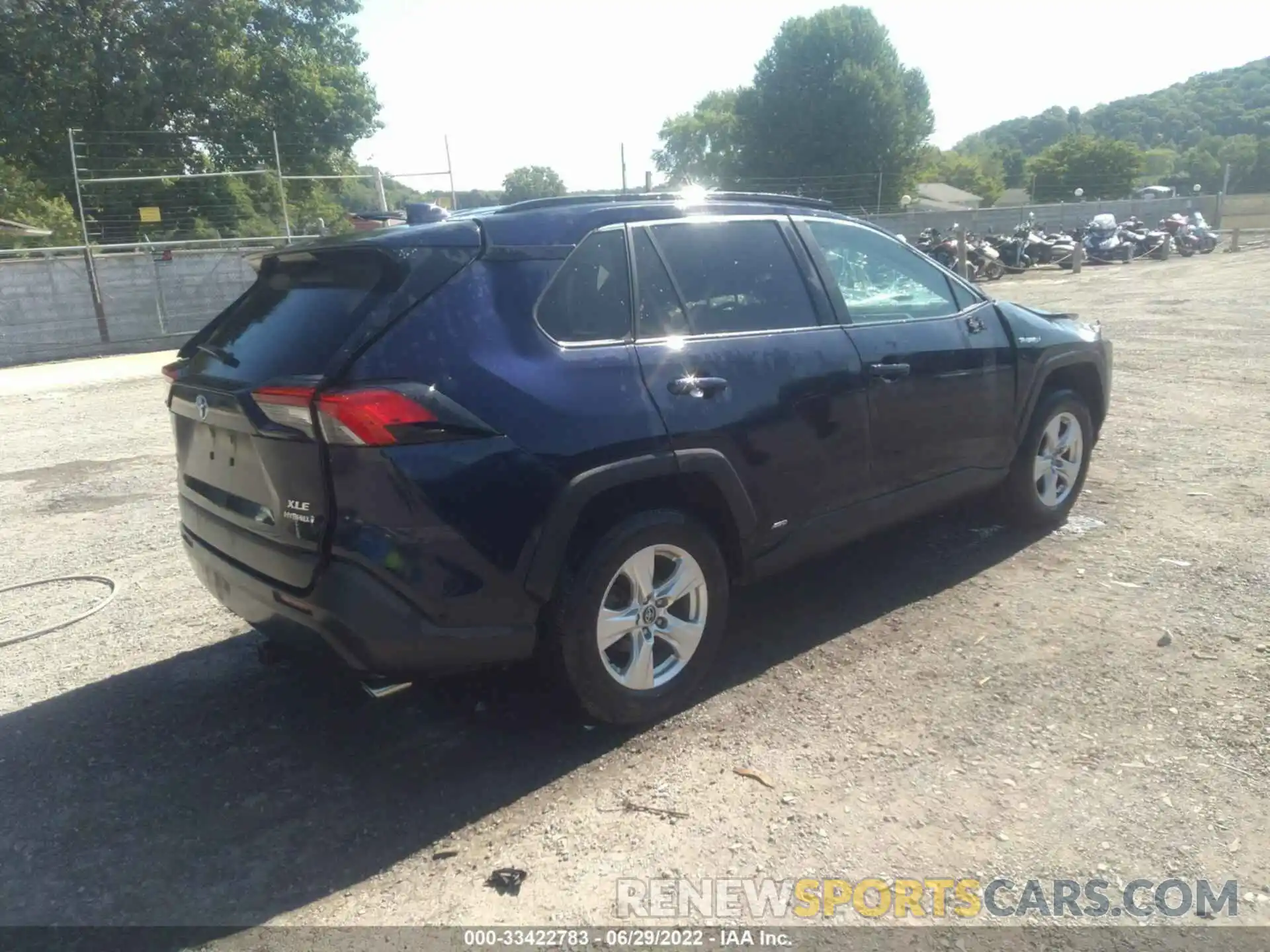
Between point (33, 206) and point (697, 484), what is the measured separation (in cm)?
2906

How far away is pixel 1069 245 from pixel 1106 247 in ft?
8.34

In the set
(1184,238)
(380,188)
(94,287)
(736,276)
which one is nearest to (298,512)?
(736,276)

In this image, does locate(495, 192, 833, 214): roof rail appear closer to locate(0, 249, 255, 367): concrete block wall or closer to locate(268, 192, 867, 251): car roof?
locate(268, 192, 867, 251): car roof

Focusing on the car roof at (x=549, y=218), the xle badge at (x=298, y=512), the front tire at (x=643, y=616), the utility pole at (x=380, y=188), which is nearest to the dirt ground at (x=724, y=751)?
the front tire at (x=643, y=616)

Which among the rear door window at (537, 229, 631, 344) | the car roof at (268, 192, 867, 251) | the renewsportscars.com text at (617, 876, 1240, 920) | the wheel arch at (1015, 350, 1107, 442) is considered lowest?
the renewsportscars.com text at (617, 876, 1240, 920)

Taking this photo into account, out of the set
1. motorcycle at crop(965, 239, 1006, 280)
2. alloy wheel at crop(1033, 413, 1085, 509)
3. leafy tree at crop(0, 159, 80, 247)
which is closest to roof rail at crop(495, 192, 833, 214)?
alloy wheel at crop(1033, 413, 1085, 509)

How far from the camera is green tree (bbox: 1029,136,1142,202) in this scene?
186 ft

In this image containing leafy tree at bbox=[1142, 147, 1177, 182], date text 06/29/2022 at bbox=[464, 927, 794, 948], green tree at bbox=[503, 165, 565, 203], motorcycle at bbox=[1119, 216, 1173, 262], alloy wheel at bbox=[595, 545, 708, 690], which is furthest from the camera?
leafy tree at bbox=[1142, 147, 1177, 182]

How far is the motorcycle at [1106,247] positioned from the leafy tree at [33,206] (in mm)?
28385

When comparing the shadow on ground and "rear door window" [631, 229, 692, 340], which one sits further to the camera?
A: "rear door window" [631, 229, 692, 340]

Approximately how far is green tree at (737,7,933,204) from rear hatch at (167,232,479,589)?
5630 cm

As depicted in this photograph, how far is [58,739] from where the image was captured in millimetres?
3434

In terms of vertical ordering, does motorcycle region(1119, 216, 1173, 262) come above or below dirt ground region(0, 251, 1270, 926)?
above

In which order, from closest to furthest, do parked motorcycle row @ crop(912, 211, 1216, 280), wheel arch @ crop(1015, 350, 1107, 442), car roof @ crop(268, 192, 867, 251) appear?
car roof @ crop(268, 192, 867, 251) → wheel arch @ crop(1015, 350, 1107, 442) → parked motorcycle row @ crop(912, 211, 1216, 280)
